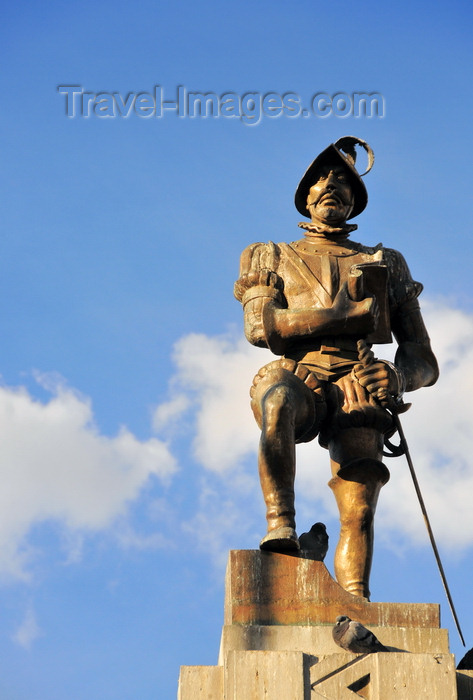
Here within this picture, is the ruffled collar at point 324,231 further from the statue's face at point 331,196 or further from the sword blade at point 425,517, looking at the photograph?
the sword blade at point 425,517

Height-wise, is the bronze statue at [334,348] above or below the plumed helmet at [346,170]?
below

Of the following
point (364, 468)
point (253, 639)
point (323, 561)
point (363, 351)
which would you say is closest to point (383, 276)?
point (363, 351)

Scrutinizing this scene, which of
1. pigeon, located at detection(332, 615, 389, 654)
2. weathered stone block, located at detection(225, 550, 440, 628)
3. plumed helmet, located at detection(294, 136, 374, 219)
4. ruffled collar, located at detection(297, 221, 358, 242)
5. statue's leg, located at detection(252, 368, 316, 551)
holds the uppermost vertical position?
plumed helmet, located at detection(294, 136, 374, 219)

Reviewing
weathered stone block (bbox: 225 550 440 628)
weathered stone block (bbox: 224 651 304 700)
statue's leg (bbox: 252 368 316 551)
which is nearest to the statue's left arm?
statue's leg (bbox: 252 368 316 551)

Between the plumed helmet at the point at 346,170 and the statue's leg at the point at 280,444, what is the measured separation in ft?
7.33

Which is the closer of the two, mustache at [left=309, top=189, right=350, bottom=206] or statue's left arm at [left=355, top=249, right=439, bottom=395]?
statue's left arm at [left=355, top=249, right=439, bottom=395]

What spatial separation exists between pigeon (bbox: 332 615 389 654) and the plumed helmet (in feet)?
15.2

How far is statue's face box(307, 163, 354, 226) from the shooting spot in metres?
13.7

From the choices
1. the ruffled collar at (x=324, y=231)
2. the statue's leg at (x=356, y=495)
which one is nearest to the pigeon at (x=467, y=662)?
the statue's leg at (x=356, y=495)

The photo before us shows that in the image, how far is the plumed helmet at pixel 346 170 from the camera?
45.0ft

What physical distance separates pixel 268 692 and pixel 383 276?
419 centimetres

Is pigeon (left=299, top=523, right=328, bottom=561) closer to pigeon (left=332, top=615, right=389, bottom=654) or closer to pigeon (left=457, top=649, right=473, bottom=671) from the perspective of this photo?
pigeon (left=332, top=615, right=389, bottom=654)

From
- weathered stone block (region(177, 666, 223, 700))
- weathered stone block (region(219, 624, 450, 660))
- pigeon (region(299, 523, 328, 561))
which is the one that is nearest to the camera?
weathered stone block (region(177, 666, 223, 700))

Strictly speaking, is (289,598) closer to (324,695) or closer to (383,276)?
(324,695)
